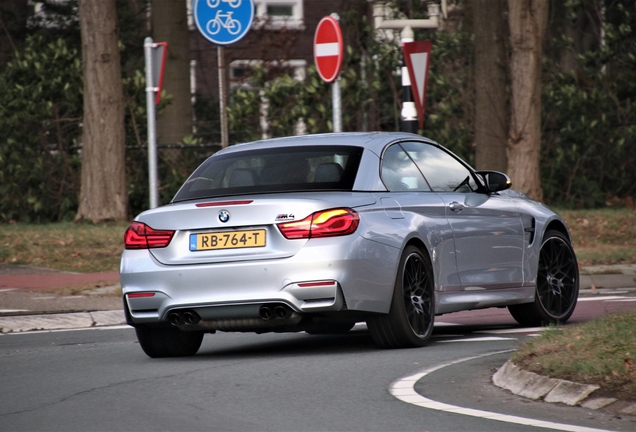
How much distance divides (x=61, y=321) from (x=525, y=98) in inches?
423

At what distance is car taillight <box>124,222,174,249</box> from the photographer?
29.7ft

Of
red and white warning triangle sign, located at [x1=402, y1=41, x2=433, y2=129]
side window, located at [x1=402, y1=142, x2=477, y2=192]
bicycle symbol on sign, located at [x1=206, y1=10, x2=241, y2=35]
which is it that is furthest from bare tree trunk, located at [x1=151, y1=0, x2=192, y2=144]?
side window, located at [x1=402, y1=142, x2=477, y2=192]

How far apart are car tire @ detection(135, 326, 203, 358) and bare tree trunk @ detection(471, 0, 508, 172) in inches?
575

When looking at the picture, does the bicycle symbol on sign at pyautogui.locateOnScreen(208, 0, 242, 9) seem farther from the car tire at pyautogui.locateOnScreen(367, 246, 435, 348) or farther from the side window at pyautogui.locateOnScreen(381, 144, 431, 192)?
the car tire at pyautogui.locateOnScreen(367, 246, 435, 348)

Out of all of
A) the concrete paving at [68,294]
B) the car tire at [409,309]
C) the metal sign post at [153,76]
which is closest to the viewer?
the car tire at [409,309]

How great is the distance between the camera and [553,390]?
7.03 metres

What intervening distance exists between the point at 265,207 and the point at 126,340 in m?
2.82

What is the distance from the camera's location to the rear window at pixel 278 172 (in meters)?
9.32

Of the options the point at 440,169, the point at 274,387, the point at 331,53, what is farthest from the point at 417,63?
the point at 274,387

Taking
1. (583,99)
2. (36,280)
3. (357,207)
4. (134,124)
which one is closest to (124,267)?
(357,207)

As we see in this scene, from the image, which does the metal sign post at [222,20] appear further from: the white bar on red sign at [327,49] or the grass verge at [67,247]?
the grass verge at [67,247]

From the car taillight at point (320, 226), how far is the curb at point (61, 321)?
4.37 meters

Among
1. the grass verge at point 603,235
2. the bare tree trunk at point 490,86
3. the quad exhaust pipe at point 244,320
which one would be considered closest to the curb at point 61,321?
the quad exhaust pipe at point 244,320

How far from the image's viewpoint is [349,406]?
7059 mm
